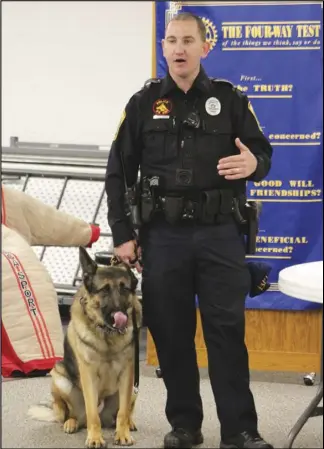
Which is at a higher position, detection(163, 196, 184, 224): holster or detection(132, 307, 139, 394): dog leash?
detection(163, 196, 184, 224): holster

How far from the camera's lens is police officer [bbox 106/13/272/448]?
3.14 m

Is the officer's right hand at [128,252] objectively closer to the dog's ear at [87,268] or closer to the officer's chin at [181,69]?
the dog's ear at [87,268]

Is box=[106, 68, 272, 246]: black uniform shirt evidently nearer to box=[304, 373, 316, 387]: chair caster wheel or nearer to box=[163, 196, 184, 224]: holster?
box=[163, 196, 184, 224]: holster

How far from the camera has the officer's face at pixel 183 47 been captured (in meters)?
3.12

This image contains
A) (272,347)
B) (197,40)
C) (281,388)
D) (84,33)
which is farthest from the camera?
(84,33)

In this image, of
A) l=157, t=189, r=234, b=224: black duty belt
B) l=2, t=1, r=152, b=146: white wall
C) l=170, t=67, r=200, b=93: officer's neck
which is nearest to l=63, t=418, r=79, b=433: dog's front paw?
l=157, t=189, r=234, b=224: black duty belt

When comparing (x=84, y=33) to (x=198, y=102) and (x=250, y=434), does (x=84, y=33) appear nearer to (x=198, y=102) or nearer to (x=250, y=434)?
(x=198, y=102)

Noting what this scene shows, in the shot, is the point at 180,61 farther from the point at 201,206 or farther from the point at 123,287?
the point at 123,287

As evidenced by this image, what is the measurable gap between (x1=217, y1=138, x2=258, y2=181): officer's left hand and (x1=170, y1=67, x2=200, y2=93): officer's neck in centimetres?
28

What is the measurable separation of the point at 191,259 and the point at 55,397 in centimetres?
92

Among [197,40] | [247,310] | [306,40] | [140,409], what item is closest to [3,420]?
[140,409]

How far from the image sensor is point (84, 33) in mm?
6090

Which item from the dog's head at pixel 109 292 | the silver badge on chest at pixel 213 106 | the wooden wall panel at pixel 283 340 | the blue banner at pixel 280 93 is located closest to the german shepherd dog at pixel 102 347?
the dog's head at pixel 109 292

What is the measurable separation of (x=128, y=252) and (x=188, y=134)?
531mm
